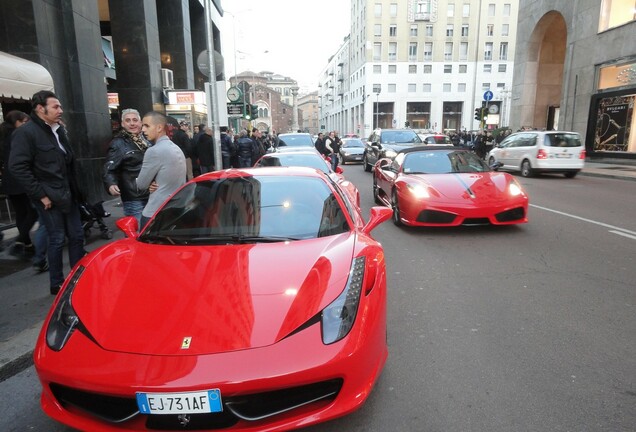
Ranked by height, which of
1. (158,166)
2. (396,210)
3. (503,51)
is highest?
(503,51)

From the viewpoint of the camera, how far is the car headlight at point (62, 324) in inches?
80.5

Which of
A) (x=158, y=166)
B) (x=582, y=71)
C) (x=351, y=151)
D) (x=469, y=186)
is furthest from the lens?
(x=351, y=151)

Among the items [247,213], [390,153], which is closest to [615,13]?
[390,153]

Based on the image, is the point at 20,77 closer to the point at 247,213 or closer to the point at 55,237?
the point at 55,237

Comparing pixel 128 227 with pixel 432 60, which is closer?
pixel 128 227

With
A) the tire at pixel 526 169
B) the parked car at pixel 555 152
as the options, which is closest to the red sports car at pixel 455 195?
the parked car at pixel 555 152

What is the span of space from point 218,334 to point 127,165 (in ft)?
10.8

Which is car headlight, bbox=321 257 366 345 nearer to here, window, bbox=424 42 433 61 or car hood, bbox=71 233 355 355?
car hood, bbox=71 233 355 355

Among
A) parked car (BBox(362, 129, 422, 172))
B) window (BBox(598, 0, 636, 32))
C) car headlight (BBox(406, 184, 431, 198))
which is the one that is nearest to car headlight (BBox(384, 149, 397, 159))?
parked car (BBox(362, 129, 422, 172))

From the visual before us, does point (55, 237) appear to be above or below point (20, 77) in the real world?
below

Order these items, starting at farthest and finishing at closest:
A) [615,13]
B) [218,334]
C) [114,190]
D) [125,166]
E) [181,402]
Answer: [615,13], [125,166], [114,190], [218,334], [181,402]

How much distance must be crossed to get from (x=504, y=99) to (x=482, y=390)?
79.2 metres

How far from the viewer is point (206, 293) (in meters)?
2.20

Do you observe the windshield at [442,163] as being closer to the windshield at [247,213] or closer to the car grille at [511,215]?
the car grille at [511,215]
